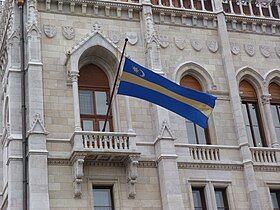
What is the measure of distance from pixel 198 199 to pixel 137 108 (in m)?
5.56

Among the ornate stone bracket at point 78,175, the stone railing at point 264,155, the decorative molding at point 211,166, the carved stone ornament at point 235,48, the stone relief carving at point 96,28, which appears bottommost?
the ornate stone bracket at point 78,175

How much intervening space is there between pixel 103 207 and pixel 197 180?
4.98 metres

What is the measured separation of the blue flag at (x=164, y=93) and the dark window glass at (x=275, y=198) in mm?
5622

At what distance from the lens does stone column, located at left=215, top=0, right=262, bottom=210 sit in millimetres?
30719

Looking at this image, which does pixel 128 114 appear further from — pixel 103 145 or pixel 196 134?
pixel 196 134

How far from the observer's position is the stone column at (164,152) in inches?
1145

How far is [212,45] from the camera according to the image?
34.9 metres

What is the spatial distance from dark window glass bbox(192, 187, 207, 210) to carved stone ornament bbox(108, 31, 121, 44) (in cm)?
890

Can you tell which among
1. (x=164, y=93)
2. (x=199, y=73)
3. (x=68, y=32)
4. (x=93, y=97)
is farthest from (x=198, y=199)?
(x=68, y=32)

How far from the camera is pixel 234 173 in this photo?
31.4 m

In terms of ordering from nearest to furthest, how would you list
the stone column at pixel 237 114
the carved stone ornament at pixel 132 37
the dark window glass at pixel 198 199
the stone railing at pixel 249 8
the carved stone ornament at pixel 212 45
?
the dark window glass at pixel 198 199 < the stone column at pixel 237 114 < the carved stone ornament at pixel 132 37 < the carved stone ornament at pixel 212 45 < the stone railing at pixel 249 8

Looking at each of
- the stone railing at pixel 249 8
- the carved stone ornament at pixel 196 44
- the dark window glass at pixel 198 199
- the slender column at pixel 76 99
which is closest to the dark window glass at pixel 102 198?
the slender column at pixel 76 99

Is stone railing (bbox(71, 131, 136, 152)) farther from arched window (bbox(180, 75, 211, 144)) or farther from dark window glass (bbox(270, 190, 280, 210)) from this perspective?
dark window glass (bbox(270, 190, 280, 210))

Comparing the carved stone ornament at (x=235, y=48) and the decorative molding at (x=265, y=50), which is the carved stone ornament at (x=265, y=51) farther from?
the carved stone ornament at (x=235, y=48)
